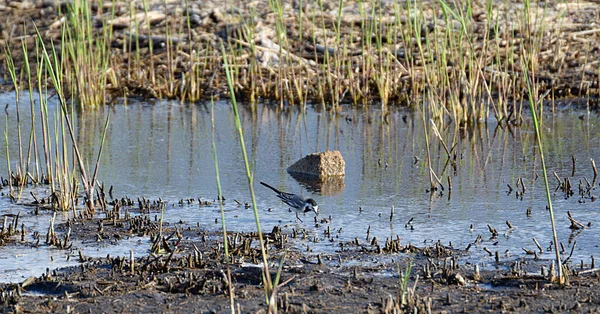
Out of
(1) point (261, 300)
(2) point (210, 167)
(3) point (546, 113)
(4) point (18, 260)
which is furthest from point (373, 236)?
(3) point (546, 113)

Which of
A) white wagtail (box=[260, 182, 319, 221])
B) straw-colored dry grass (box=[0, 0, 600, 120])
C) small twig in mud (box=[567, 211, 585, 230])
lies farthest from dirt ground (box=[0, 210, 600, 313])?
straw-colored dry grass (box=[0, 0, 600, 120])

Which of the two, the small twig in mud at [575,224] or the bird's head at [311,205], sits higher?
the bird's head at [311,205]

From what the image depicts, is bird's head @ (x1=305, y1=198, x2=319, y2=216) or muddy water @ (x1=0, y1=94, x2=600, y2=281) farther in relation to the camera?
bird's head @ (x1=305, y1=198, x2=319, y2=216)

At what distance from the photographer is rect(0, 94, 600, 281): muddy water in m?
5.52

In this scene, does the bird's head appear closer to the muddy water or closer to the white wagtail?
the white wagtail

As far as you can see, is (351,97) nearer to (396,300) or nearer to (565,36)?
(565,36)

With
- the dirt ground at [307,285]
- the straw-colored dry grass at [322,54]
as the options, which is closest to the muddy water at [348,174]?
the dirt ground at [307,285]

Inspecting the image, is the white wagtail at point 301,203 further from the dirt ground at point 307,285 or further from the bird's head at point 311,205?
the dirt ground at point 307,285

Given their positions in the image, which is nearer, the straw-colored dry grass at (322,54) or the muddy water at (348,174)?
the muddy water at (348,174)

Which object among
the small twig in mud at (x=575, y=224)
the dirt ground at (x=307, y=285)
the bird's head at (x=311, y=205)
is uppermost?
the bird's head at (x=311, y=205)

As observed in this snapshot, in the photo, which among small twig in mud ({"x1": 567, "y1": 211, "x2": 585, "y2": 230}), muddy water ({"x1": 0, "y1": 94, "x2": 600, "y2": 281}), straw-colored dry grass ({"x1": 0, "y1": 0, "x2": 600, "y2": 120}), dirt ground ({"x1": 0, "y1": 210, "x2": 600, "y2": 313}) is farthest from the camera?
straw-colored dry grass ({"x1": 0, "y1": 0, "x2": 600, "y2": 120})

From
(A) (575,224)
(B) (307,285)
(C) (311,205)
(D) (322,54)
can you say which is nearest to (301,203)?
(C) (311,205)

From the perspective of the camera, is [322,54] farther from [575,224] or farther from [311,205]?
[575,224]

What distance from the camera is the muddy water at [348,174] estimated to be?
18.1ft
